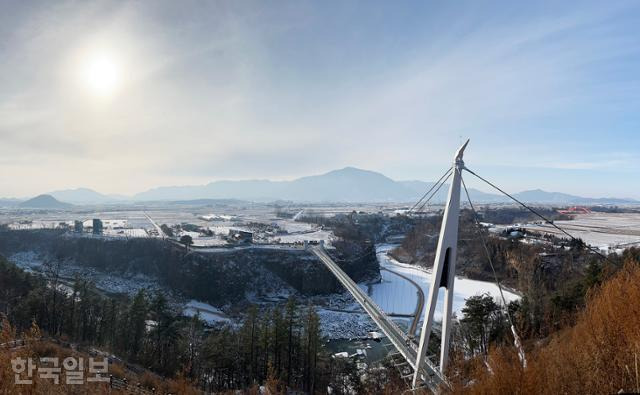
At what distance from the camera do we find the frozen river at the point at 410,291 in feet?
130

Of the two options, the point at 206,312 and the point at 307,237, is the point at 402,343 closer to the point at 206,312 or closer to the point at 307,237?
the point at 206,312

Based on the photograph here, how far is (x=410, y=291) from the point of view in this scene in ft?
157

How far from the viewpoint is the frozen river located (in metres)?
39.6

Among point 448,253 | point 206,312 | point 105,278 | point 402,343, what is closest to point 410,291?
point 206,312

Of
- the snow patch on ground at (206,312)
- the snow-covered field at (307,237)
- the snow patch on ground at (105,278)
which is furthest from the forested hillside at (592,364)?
the snow-covered field at (307,237)

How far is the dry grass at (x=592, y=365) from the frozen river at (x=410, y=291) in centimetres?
2899

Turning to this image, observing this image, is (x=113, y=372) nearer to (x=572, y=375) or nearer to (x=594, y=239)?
(x=572, y=375)

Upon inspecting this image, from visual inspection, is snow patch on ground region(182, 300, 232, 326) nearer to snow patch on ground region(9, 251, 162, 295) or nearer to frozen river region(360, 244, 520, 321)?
snow patch on ground region(9, 251, 162, 295)

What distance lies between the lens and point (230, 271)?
163 feet

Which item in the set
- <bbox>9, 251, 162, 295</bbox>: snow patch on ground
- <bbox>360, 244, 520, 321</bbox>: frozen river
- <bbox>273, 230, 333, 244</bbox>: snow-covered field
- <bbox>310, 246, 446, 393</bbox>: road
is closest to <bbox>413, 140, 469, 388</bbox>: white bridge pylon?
<bbox>310, 246, 446, 393</bbox>: road

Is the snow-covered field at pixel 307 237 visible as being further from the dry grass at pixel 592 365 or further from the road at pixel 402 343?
the dry grass at pixel 592 365

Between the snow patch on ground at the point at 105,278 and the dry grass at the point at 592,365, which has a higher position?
the dry grass at the point at 592,365

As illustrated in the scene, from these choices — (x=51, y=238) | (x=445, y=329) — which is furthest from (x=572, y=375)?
(x=51, y=238)

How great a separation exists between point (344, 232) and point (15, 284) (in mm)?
53030
